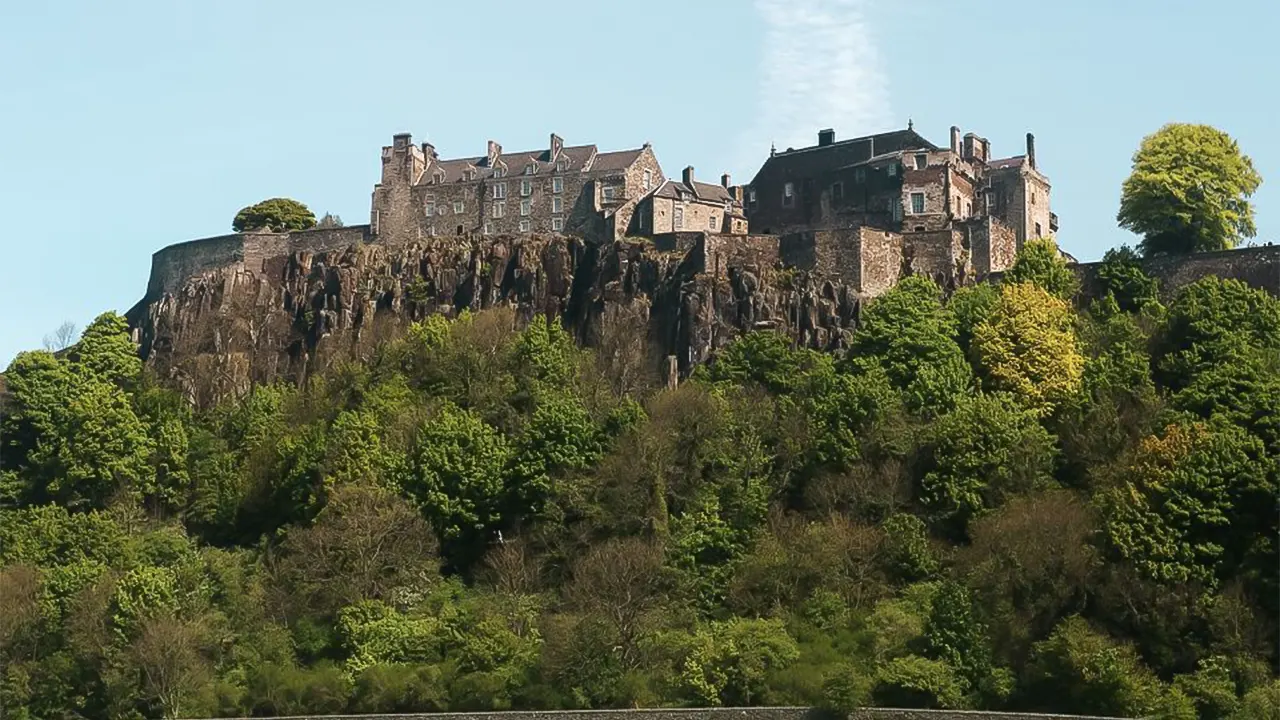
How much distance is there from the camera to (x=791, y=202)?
9075cm

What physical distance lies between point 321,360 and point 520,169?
14.0 m

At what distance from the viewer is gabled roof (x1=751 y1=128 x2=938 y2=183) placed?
89.1m

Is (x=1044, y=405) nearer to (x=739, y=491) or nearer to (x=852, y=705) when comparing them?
(x=739, y=491)

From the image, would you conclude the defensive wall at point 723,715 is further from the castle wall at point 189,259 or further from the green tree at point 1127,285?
the castle wall at point 189,259

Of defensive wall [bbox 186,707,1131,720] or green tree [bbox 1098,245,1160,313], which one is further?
green tree [bbox 1098,245,1160,313]

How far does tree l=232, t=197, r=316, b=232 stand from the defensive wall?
46.8m

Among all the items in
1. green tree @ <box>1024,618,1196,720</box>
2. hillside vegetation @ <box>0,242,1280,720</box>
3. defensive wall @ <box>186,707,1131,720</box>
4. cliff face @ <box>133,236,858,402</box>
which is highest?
cliff face @ <box>133,236,858,402</box>

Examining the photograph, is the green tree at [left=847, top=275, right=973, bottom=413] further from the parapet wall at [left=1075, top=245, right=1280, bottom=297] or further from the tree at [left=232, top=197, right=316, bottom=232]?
the tree at [left=232, top=197, right=316, bottom=232]

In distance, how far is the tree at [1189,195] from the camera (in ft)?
267

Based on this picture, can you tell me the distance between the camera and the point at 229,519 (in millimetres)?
74062

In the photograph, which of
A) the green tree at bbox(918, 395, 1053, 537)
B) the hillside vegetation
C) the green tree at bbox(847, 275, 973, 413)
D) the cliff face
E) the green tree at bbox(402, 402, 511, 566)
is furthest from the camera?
the cliff face

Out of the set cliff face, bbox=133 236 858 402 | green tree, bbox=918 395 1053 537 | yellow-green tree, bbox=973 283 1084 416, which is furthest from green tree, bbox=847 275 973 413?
cliff face, bbox=133 236 858 402

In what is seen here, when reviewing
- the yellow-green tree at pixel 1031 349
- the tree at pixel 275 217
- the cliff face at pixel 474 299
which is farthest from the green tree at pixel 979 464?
the tree at pixel 275 217

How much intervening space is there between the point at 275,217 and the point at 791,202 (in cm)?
2576
